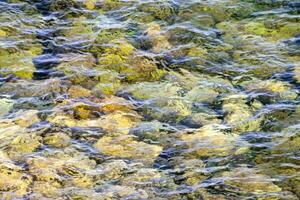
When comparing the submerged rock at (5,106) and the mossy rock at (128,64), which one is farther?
the mossy rock at (128,64)

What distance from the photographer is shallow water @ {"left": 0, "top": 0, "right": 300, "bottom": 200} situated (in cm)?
961

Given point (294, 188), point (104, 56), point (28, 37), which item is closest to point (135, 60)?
point (104, 56)

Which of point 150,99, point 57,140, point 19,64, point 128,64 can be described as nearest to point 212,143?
point 150,99

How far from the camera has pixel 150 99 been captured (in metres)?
12.1

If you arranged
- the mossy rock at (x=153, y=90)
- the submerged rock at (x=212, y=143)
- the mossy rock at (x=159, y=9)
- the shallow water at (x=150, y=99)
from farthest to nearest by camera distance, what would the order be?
the mossy rock at (x=159, y=9) < the mossy rock at (x=153, y=90) < the submerged rock at (x=212, y=143) < the shallow water at (x=150, y=99)

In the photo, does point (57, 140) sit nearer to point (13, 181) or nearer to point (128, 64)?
point (13, 181)

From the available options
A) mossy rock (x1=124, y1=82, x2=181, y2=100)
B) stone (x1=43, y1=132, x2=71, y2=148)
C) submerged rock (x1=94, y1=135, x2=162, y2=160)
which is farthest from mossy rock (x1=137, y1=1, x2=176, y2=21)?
stone (x1=43, y1=132, x2=71, y2=148)

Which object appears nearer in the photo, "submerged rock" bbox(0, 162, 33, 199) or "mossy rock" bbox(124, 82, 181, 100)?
"submerged rock" bbox(0, 162, 33, 199)

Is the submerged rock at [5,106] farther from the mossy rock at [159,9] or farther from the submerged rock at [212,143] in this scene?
the mossy rock at [159,9]

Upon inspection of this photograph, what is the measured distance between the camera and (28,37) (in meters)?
14.7

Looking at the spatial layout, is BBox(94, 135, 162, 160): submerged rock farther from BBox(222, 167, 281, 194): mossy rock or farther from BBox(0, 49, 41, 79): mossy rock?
BBox(0, 49, 41, 79): mossy rock

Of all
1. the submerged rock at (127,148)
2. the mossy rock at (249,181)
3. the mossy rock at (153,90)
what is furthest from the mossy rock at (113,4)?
the mossy rock at (249,181)

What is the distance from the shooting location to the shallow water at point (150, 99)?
961cm

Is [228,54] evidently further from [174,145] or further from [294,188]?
[294,188]
